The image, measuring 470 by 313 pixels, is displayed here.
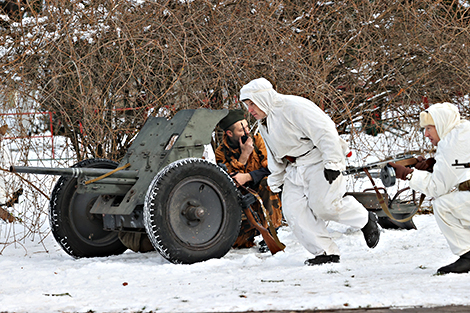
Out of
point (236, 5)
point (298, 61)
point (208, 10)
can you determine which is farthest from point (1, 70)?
point (298, 61)

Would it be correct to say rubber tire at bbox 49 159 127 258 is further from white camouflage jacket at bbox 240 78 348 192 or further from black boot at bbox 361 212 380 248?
black boot at bbox 361 212 380 248

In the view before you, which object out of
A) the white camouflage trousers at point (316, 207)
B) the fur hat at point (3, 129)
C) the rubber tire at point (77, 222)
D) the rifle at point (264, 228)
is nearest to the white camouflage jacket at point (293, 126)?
the white camouflage trousers at point (316, 207)

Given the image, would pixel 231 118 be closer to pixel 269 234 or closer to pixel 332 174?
pixel 269 234

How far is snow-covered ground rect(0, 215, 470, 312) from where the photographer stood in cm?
335

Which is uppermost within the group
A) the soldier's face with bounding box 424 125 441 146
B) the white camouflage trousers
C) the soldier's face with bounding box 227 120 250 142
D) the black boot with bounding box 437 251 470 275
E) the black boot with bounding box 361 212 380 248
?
the soldier's face with bounding box 227 120 250 142

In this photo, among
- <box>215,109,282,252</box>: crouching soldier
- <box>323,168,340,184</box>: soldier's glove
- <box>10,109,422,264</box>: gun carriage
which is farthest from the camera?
<box>215,109,282,252</box>: crouching soldier

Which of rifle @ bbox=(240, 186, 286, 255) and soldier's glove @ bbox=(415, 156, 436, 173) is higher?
soldier's glove @ bbox=(415, 156, 436, 173)

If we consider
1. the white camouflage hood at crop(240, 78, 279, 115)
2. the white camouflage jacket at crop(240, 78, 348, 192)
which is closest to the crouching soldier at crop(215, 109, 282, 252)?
the white camouflage jacket at crop(240, 78, 348, 192)

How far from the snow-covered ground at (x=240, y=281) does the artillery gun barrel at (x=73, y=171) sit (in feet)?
2.45

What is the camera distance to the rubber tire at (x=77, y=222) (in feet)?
18.1

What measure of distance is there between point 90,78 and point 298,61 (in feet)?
7.81

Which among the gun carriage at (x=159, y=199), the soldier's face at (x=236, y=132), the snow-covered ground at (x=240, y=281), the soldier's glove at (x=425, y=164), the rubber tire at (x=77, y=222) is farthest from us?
the soldier's face at (x=236, y=132)

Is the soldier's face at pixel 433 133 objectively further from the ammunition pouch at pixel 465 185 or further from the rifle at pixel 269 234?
the rifle at pixel 269 234

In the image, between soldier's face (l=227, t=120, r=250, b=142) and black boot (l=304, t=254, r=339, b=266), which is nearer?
black boot (l=304, t=254, r=339, b=266)
